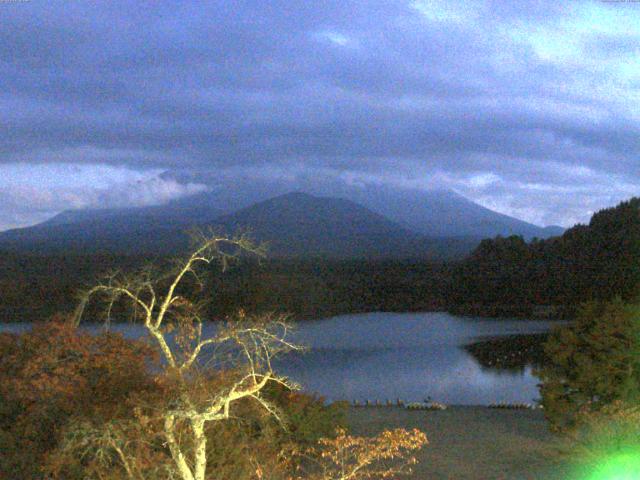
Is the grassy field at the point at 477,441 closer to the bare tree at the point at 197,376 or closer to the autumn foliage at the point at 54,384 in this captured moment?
the bare tree at the point at 197,376

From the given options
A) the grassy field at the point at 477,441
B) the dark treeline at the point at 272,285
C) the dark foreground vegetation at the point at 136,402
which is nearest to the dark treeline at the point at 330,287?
the dark treeline at the point at 272,285

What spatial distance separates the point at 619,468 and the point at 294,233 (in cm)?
12832

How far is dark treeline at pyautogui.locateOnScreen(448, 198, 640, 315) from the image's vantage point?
5122 centimetres

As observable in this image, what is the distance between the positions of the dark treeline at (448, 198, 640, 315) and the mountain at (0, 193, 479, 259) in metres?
39.7

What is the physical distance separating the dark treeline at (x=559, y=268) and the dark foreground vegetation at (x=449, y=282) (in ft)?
0.26

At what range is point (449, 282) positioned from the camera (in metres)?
65.0

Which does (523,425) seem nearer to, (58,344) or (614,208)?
(58,344)

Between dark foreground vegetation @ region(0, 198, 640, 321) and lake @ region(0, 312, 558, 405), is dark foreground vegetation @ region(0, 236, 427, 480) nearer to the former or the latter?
lake @ region(0, 312, 558, 405)

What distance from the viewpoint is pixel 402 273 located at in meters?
73.1

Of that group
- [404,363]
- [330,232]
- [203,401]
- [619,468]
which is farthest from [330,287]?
[330,232]

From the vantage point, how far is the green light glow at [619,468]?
10.2m

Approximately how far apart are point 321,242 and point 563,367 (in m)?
114

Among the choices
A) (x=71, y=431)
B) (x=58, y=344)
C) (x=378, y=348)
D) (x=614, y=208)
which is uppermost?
(x=614, y=208)

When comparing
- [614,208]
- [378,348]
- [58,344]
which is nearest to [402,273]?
[614,208]
